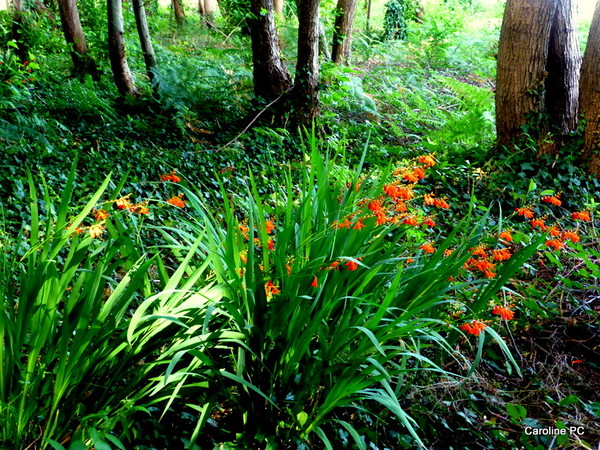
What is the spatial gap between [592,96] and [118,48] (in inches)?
187

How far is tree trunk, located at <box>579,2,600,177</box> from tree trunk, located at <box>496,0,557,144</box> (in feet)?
1.56

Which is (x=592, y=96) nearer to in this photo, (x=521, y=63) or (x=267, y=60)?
(x=521, y=63)

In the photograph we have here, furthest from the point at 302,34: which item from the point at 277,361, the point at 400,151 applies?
the point at 277,361

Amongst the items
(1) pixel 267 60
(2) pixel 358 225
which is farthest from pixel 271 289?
(1) pixel 267 60

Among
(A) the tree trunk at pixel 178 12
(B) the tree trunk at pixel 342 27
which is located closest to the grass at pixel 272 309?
(B) the tree trunk at pixel 342 27

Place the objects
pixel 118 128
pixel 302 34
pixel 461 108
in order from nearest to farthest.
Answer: pixel 118 128
pixel 302 34
pixel 461 108

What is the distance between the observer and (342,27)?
8367mm

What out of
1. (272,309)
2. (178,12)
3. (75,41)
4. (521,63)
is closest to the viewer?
(272,309)

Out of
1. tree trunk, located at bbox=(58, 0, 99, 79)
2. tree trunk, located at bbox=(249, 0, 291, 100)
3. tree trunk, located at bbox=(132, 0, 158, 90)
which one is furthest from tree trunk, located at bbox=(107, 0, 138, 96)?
tree trunk, located at bbox=(249, 0, 291, 100)

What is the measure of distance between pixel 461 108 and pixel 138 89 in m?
4.42

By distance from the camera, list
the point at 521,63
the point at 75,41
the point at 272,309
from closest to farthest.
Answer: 1. the point at 272,309
2. the point at 521,63
3. the point at 75,41

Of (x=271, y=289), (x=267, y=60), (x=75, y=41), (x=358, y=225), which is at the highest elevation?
(x=75, y=41)

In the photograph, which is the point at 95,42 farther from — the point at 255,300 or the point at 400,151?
the point at 255,300

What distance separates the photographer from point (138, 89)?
579 cm
